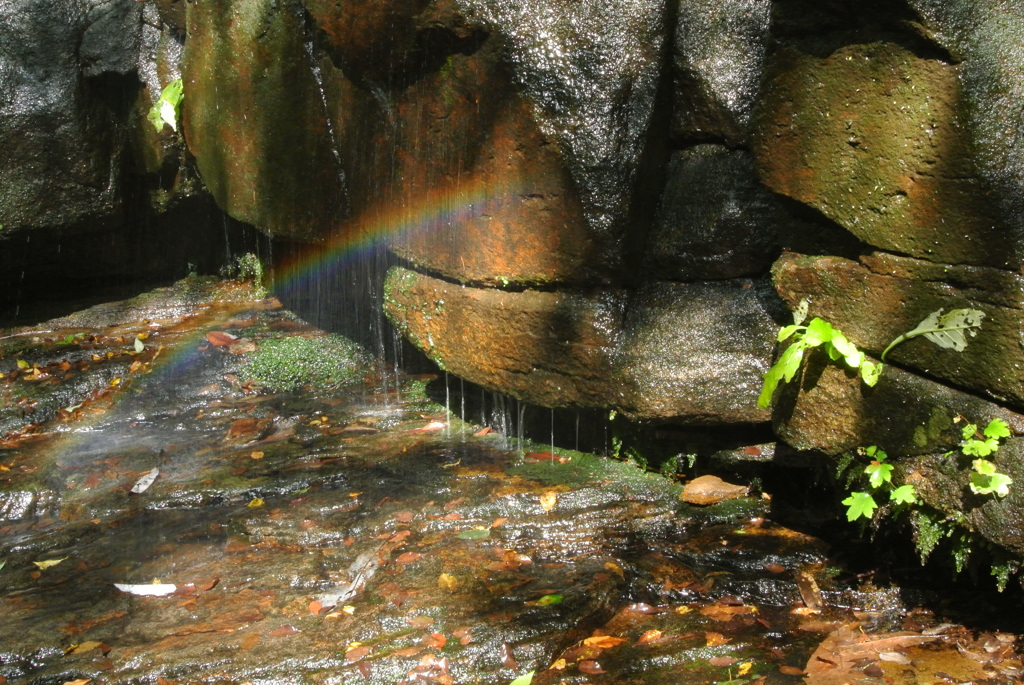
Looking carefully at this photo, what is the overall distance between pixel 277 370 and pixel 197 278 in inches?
89.3

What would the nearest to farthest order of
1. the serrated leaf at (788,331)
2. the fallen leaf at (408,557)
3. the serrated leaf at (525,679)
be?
the serrated leaf at (525,679), the serrated leaf at (788,331), the fallen leaf at (408,557)

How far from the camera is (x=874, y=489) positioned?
11.2 ft

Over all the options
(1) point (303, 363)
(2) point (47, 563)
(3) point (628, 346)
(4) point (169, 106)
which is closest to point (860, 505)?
(3) point (628, 346)

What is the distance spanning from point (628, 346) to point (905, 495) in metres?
1.42

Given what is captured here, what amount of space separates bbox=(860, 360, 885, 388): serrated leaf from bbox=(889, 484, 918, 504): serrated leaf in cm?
39

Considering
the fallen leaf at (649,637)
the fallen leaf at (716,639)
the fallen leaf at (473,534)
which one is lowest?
the fallen leaf at (649,637)

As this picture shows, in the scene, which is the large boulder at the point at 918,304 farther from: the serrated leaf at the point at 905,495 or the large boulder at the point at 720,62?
the large boulder at the point at 720,62

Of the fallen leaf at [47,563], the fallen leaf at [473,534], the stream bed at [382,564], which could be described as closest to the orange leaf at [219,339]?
the stream bed at [382,564]

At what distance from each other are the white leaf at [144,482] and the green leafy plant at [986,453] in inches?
149

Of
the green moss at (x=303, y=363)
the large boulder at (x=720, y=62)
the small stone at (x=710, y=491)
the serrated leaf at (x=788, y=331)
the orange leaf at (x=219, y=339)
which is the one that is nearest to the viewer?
the serrated leaf at (x=788, y=331)

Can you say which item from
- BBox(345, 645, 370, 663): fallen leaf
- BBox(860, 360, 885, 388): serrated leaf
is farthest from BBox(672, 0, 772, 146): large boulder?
BBox(345, 645, 370, 663): fallen leaf

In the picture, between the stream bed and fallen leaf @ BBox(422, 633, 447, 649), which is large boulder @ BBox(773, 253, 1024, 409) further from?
fallen leaf @ BBox(422, 633, 447, 649)

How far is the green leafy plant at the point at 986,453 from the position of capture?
2984 millimetres

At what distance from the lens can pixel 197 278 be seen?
7.95 meters
